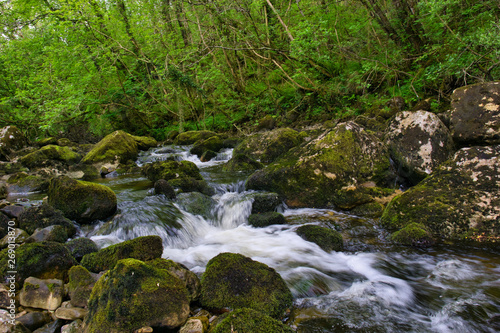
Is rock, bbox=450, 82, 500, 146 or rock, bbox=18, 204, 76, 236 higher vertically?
rock, bbox=18, 204, 76, 236

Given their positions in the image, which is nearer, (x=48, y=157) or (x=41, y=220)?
A: (x=41, y=220)

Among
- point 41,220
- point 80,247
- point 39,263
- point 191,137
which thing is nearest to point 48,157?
point 191,137

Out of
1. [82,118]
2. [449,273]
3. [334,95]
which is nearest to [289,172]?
[449,273]

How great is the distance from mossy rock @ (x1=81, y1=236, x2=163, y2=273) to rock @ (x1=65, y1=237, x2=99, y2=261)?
388mm

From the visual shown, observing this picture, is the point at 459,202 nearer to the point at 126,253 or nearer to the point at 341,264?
the point at 341,264

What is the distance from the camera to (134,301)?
2.19 m

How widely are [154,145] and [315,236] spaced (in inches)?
476

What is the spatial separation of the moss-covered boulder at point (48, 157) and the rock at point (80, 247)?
7405 millimetres

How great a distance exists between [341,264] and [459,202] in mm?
2003

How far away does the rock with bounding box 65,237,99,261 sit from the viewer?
3.48m

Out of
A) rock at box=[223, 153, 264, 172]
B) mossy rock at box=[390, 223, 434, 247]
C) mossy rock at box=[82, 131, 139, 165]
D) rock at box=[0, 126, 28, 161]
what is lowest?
mossy rock at box=[390, 223, 434, 247]

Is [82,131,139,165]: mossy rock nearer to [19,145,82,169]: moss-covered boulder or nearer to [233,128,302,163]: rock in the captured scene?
[19,145,82,169]: moss-covered boulder

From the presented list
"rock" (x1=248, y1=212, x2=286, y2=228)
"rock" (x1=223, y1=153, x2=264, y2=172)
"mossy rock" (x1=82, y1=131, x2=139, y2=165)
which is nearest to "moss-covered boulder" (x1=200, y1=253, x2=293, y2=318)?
"rock" (x1=248, y1=212, x2=286, y2=228)

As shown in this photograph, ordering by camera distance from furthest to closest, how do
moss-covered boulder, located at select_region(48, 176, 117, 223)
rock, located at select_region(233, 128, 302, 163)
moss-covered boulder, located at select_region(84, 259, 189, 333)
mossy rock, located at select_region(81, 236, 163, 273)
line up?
rock, located at select_region(233, 128, 302, 163), moss-covered boulder, located at select_region(48, 176, 117, 223), mossy rock, located at select_region(81, 236, 163, 273), moss-covered boulder, located at select_region(84, 259, 189, 333)
